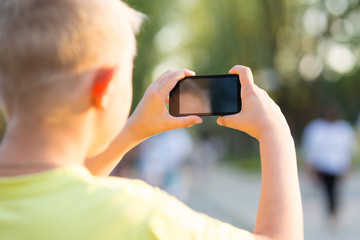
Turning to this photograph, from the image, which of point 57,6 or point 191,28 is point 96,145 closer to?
point 57,6

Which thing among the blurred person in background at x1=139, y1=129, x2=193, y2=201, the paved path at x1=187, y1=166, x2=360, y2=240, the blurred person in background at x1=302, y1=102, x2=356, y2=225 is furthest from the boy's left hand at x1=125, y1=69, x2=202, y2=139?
the blurred person in background at x1=139, y1=129, x2=193, y2=201

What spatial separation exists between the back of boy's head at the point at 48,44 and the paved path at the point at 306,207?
7182 millimetres

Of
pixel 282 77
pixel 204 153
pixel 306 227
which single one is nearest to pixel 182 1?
pixel 282 77

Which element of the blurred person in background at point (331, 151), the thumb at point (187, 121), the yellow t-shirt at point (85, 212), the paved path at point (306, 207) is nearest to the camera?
the yellow t-shirt at point (85, 212)

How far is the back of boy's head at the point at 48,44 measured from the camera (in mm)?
1061

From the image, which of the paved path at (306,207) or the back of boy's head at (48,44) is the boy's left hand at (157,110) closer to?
the back of boy's head at (48,44)

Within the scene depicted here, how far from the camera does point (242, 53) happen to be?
25625 mm

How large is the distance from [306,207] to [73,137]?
1051 centimetres

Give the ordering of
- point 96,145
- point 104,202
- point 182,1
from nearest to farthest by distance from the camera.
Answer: point 104,202 → point 96,145 → point 182,1

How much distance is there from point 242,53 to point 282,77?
90.4 inches

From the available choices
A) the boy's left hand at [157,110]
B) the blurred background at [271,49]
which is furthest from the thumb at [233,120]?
the blurred background at [271,49]

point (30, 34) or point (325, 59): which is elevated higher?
point (30, 34)

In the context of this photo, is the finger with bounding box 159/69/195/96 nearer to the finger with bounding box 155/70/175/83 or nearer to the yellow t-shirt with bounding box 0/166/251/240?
the finger with bounding box 155/70/175/83

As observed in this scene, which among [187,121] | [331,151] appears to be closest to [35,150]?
[187,121]
